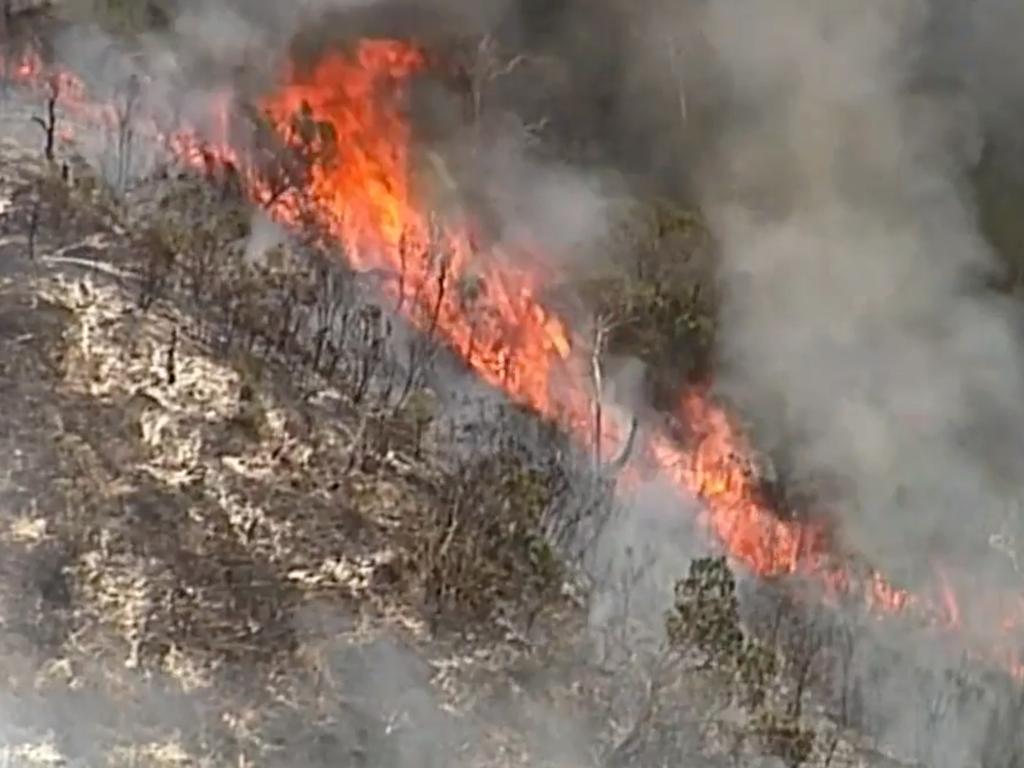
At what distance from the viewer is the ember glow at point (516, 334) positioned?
834 cm

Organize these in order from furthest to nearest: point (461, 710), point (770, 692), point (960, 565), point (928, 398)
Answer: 1. point (928, 398)
2. point (960, 565)
3. point (770, 692)
4. point (461, 710)

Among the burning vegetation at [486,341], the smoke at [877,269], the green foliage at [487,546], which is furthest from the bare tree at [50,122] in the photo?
the smoke at [877,269]

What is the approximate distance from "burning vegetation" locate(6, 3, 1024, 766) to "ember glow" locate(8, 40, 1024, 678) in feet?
0.04

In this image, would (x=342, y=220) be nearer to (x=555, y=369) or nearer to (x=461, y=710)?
(x=555, y=369)

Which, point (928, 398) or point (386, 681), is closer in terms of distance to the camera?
point (386, 681)

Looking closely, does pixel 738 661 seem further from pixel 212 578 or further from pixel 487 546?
pixel 212 578

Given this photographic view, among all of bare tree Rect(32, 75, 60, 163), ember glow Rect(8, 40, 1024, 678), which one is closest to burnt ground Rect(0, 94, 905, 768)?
bare tree Rect(32, 75, 60, 163)

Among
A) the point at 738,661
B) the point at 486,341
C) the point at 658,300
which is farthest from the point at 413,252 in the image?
the point at 738,661

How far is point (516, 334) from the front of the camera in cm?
860

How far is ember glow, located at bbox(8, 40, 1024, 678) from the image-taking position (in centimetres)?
834

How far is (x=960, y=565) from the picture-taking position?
8.94m

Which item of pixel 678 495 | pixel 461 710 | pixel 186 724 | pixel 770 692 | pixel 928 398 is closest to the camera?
pixel 186 724

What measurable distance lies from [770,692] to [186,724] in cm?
268

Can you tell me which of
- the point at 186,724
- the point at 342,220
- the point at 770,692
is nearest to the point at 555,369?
the point at 342,220
